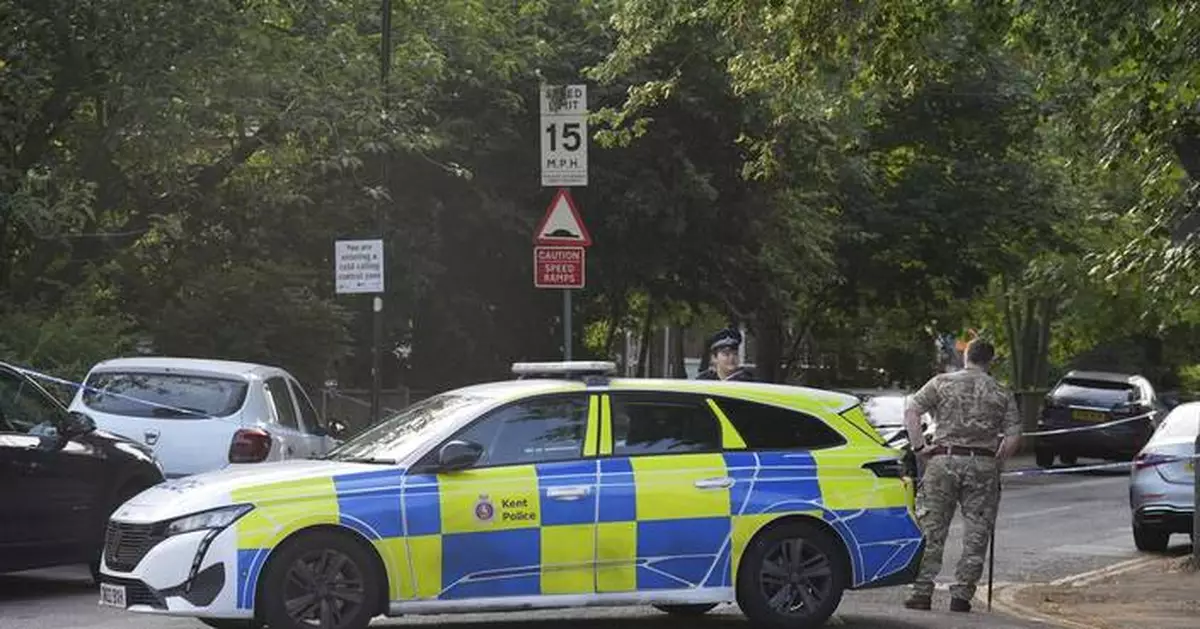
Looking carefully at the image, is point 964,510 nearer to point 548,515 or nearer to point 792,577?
point 792,577

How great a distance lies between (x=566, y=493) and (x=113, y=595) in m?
2.42

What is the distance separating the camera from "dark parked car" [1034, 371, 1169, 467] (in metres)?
30.9

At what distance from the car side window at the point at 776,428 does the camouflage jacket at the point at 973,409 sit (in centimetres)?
139

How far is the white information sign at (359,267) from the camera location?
64.0 ft

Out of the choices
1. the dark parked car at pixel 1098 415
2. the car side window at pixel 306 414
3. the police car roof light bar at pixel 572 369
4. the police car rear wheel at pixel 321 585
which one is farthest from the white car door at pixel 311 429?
the dark parked car at pixel 1098 415

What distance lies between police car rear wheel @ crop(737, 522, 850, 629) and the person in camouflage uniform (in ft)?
5.01

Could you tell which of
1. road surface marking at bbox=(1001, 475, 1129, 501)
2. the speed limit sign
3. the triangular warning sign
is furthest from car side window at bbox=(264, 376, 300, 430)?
road surface marking at bbox=(1001, 475, 1129, 501)

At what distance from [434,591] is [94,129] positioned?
1221cm

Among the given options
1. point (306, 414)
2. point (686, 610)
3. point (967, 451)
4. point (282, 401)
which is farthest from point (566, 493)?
point (306, 414)

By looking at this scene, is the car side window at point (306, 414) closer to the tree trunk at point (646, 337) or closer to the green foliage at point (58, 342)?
the green foliage at point (58, 342)

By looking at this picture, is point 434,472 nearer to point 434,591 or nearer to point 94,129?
point 434,591

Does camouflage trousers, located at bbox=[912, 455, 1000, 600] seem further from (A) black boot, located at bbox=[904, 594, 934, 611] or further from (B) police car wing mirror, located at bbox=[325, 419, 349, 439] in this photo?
(B) police car wing mirror, located at bbox=[325, 419, 349, 439]

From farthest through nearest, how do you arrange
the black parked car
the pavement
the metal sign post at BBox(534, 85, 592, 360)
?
the metal sign post at BBox(534, 85, 592, 360)
the pavement
the black parked car

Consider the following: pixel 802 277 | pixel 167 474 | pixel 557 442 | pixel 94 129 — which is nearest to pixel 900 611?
pixel 557 442
